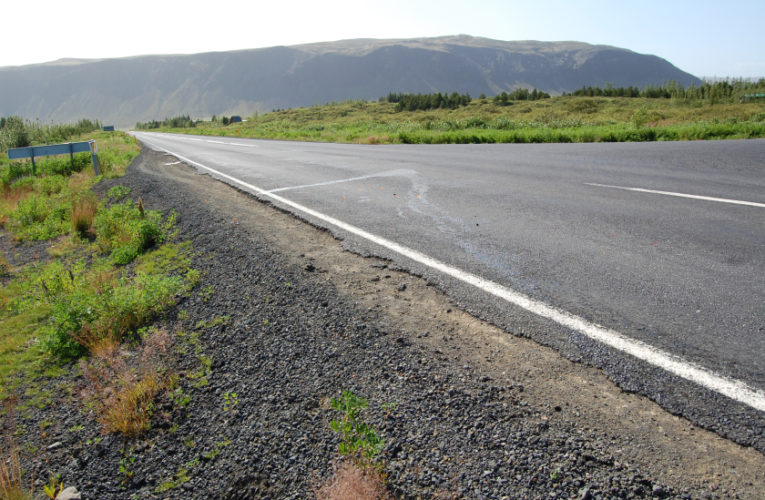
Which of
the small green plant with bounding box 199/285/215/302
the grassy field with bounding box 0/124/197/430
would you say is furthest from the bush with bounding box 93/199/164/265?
the small green plant with bounding box 199/285/215/302

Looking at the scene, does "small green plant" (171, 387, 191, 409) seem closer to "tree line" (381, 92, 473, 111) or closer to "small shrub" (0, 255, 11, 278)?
"small shrub" (0, 255, 11, 278)

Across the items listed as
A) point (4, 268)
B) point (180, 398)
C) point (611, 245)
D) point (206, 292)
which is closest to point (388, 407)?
point (180, 398)

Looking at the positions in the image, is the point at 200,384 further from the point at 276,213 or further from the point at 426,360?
the point at 276,213

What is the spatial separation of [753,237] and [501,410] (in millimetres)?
3402

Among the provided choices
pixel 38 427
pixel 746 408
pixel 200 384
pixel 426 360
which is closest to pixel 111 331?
pixel 38 427

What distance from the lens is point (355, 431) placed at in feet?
6.84

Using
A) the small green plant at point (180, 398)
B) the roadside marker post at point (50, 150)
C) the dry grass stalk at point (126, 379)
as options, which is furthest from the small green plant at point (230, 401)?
the roadside marker post at point (50, 150)

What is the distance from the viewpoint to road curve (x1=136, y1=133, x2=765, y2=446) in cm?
238

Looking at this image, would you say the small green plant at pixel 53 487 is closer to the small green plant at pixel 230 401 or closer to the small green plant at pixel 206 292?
the small green plant at pixel 230 401

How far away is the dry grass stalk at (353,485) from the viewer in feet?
5.72

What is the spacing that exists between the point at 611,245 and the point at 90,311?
4.72 m

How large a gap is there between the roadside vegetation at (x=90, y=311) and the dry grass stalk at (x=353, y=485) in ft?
4.09

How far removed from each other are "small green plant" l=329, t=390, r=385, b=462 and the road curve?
1.15 m

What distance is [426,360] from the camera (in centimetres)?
252
